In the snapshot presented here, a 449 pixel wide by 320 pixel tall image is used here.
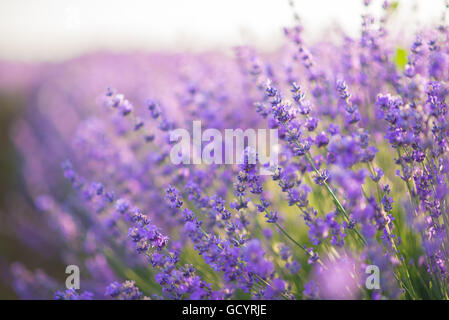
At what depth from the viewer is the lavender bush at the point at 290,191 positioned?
145cm

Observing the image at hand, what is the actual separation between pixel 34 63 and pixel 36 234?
12.1 m

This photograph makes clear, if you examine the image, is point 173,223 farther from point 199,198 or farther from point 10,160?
point 10,160

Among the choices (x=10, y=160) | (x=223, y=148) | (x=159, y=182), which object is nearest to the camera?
(x=223, y=148)

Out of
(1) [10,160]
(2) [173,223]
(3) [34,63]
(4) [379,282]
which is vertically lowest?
(4) [379,282]

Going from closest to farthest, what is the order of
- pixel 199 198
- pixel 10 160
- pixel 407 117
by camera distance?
pixel 407 117 < pixel 199 198 < pixel 10 160

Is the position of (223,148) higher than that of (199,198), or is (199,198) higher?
(223,148)

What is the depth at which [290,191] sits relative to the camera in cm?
154

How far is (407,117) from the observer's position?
1313mm

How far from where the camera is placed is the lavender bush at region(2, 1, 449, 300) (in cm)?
145

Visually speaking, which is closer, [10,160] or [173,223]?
[173,223]
